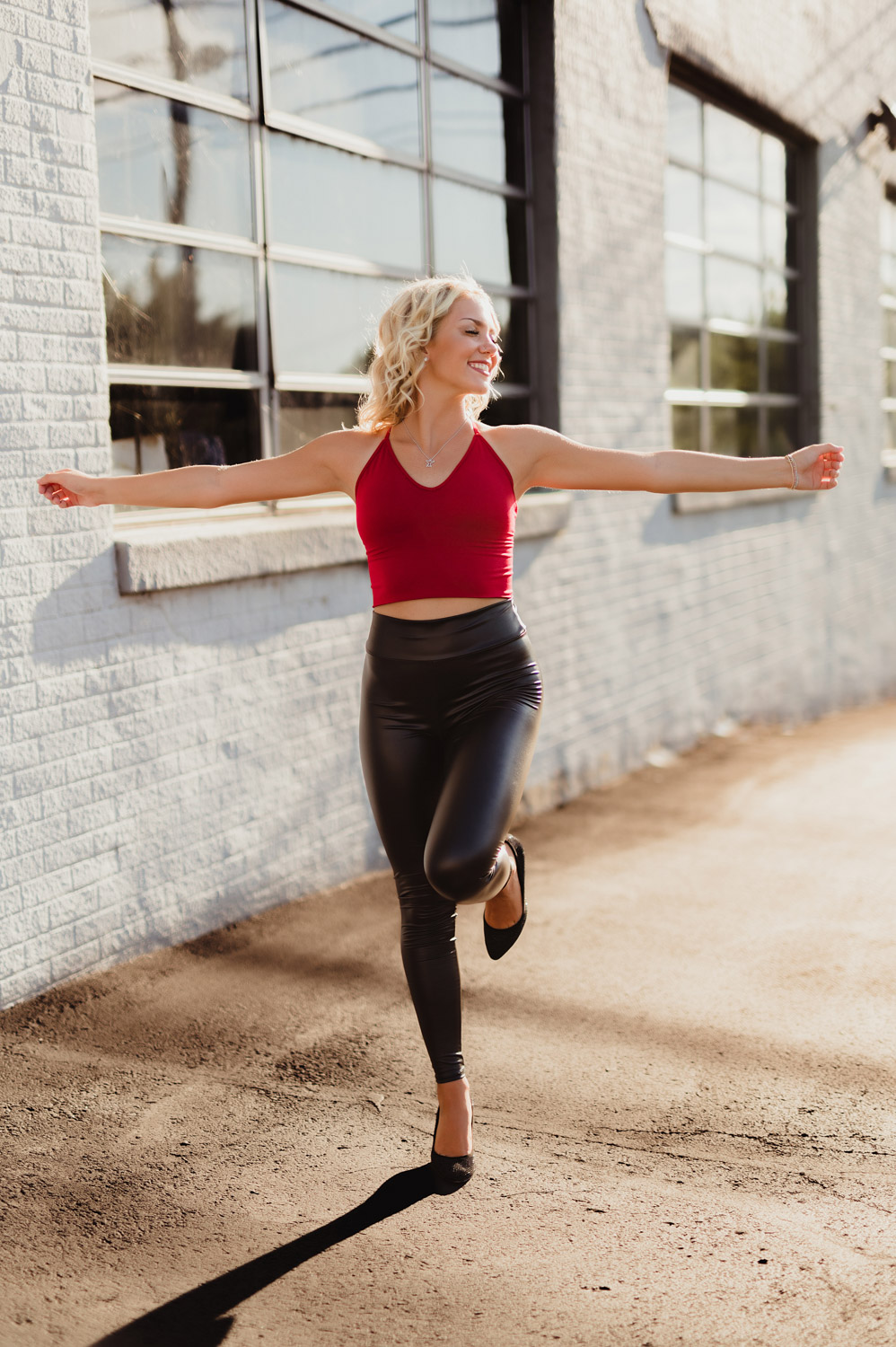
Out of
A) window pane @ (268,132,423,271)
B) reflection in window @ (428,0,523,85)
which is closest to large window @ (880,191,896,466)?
reflection in window @ (428,0,523,85)

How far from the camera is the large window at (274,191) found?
451 cm

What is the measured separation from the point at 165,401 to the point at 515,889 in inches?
94.3

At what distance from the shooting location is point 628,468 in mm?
3086

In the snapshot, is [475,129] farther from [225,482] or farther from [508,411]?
[225,482]

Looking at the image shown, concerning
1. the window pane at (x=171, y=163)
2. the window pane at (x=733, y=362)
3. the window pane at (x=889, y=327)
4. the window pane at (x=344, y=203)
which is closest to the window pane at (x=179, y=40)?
the window pane at (x=171, y=163)

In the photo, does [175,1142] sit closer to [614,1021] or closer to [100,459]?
[614,1021]

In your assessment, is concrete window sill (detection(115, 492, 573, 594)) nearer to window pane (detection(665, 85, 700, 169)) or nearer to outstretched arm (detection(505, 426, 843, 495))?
outstretched arm (detection(505, 426, 843, 495))

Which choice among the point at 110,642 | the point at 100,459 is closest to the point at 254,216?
the point at 100,459

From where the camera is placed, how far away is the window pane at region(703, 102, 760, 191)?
8711 mm

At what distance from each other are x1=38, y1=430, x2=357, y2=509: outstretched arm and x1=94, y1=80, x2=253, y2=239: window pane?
1595 millimetres

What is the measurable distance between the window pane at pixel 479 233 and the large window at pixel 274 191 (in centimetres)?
2

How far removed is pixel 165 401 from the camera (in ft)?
15.4

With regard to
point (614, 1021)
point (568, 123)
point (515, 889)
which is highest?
point (568, 123)

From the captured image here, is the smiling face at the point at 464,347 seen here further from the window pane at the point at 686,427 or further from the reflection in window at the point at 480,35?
the window pane at the point at 686,427
